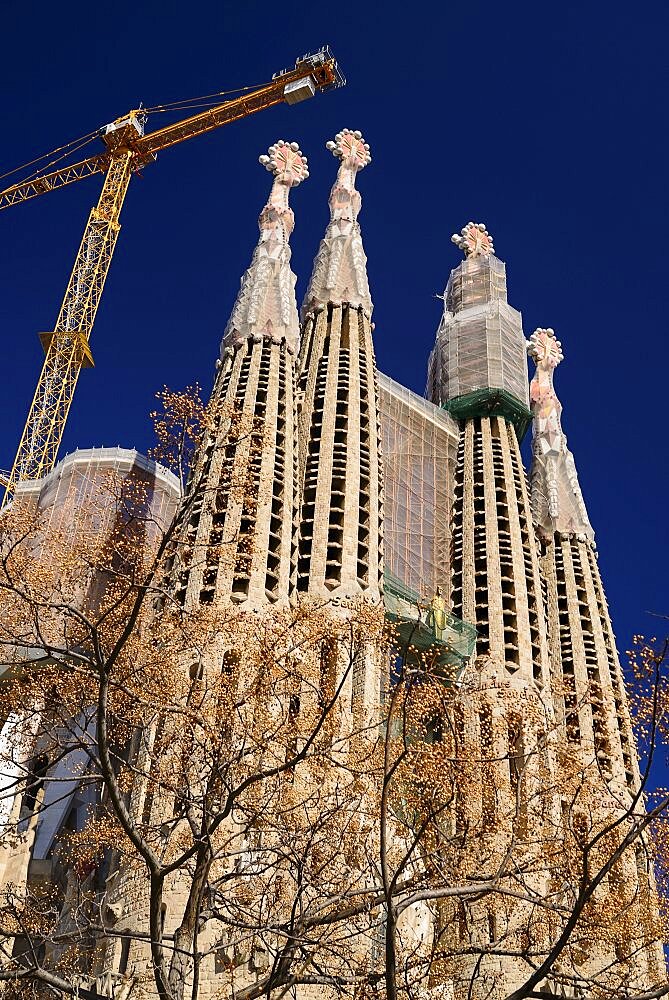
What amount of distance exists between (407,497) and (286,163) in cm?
1706

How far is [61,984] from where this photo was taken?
11242 millimetres

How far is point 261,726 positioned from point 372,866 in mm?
4087

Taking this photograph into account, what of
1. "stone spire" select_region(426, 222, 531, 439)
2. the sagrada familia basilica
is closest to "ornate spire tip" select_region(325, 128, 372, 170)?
the sagrada familia basilica

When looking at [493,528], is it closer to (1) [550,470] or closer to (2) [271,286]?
(1) [550,470]

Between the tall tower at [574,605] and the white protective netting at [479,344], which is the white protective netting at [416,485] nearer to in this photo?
the white protective netting at [479,344]

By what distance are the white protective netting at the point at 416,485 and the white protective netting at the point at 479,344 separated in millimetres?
Answer: 2251

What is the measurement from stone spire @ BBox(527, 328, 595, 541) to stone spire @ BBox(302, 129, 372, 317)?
10234 mm

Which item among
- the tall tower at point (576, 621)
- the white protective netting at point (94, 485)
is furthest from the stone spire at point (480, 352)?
the white protective netting at point (94, 485)

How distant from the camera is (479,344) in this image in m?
48.9

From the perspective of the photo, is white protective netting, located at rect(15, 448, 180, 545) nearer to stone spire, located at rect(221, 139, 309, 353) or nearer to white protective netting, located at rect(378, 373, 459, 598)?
stone spire, located at rect(221, 139, 309, 353)

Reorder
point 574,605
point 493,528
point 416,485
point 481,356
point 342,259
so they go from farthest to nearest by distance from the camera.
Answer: point 481,356, point 342,259, point 416,485, point 574,605, point 493,528

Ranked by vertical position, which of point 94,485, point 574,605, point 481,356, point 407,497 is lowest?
point 574,605

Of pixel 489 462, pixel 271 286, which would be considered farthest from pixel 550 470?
Answer: pixel 271 286

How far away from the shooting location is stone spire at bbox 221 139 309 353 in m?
41.6
